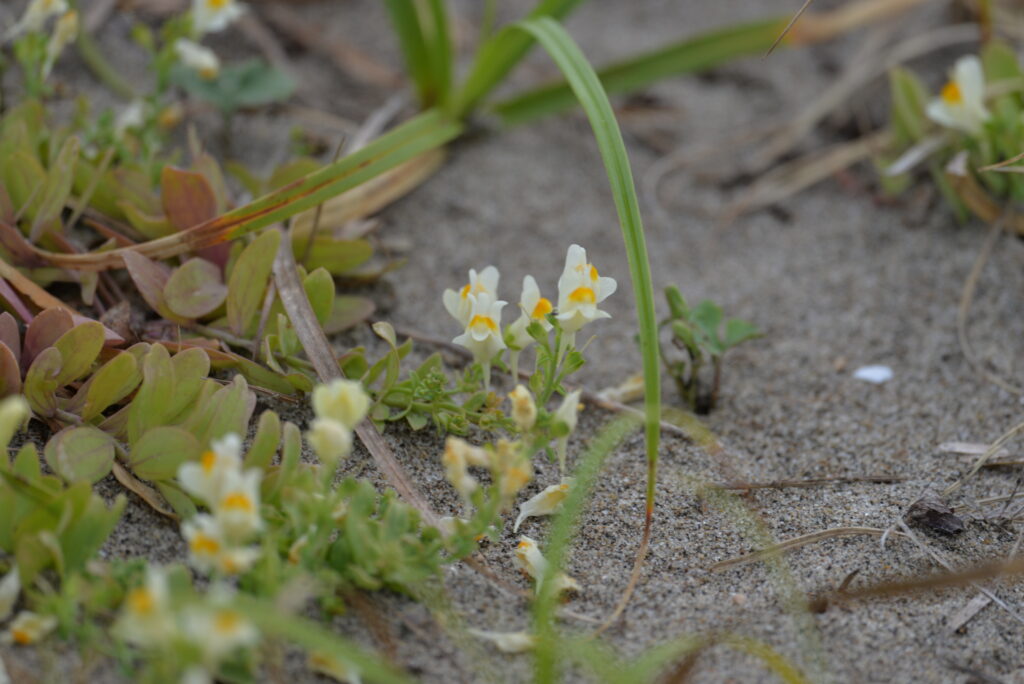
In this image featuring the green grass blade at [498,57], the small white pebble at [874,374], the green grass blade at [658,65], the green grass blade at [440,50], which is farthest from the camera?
the green grass blade at [658,65]

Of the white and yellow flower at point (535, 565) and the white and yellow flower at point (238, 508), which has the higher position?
the white and yellow flower at point (238, 508)

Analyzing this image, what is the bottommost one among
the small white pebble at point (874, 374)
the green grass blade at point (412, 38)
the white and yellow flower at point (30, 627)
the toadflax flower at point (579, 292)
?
the small white pebble at point (874, 374)

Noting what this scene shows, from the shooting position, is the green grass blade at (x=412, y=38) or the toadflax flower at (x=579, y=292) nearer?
the toadflax flower at (x=579, y=292)

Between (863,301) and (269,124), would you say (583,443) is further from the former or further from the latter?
(269,124)

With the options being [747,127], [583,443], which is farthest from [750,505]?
[747,127]

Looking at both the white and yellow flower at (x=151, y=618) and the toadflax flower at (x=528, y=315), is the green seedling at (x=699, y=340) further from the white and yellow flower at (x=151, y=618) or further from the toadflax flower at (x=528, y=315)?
the white and yellow flower at (x=151, y=618)

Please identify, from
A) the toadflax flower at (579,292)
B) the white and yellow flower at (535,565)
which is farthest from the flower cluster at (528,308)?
the white and yellow flower at (535,565)

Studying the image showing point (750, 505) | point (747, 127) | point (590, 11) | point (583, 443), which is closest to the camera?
point (750, 505)

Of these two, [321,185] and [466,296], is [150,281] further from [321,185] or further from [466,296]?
[466,296]

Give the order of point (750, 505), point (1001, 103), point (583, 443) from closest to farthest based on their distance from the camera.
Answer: point (750, 505), point (583, 443), point (1001, 103)
